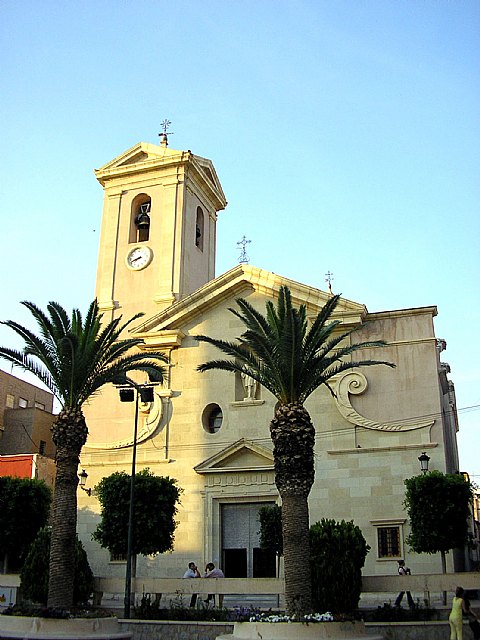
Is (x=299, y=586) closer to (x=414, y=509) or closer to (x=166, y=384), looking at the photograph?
(x=414, y=509)

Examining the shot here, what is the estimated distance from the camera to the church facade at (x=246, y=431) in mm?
27078

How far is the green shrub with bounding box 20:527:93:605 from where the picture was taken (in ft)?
72.5

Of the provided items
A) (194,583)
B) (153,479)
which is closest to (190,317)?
(153,479)

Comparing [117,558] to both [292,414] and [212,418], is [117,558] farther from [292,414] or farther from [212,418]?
[292,414]

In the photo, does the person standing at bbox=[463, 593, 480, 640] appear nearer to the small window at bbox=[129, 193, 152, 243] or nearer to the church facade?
the church facade

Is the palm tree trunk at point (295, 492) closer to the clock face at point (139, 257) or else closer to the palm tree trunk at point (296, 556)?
the palm tree trunk at point (296, 556)

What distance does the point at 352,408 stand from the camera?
28250 millimetres

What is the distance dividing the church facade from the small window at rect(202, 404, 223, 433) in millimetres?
55

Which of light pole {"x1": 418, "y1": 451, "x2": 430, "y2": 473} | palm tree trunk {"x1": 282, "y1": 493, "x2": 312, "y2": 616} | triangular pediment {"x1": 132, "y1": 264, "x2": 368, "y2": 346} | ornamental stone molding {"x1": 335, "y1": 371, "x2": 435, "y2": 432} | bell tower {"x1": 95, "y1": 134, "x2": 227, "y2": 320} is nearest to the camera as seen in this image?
palm tree trunk {"x1": 282, "y1": 493, "x2": 312, "y2": 616}

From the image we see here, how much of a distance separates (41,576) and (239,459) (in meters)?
8.97

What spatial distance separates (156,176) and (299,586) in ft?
75.0

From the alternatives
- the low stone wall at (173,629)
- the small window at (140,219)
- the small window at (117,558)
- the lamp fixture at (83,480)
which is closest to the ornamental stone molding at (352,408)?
the small window at (117,558)

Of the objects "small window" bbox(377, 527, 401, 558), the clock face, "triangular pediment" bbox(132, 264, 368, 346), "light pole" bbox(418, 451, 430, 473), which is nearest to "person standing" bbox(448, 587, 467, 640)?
"light pole" bbox(418, 451, 430, 473)

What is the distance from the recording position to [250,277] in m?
31.0
